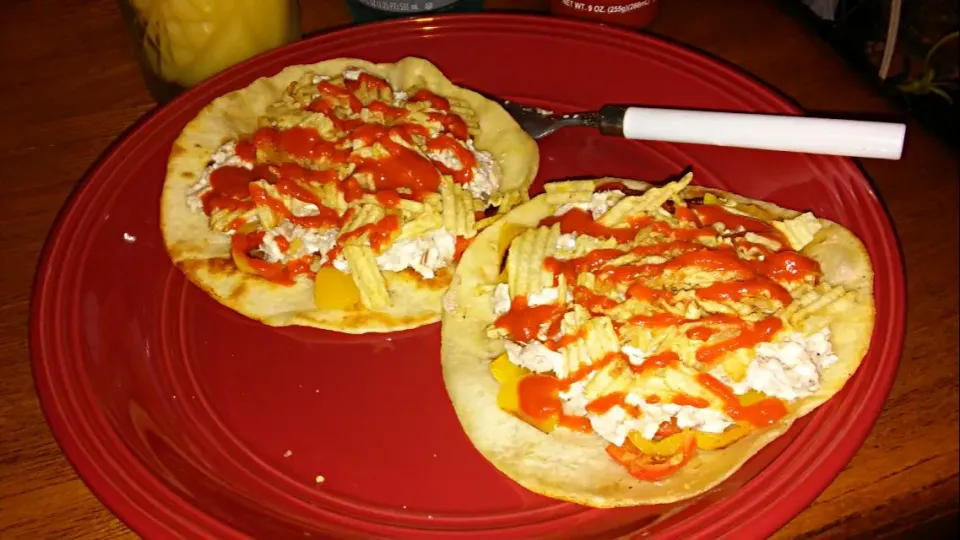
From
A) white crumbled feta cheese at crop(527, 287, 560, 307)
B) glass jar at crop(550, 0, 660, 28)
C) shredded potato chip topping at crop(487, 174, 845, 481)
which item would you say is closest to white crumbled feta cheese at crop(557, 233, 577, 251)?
shredded potato chip topping at crop(487, 174, 845, 481)

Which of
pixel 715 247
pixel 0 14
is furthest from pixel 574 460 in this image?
pixel 0 14

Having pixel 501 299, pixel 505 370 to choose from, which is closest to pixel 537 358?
pixel 505 370

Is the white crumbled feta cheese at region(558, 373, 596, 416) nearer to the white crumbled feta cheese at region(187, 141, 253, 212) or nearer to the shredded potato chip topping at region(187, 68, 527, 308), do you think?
the shredded potato chip topping at region(187, 68, 527, 308)

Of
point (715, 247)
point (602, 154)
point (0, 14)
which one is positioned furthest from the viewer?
point (0, 14)

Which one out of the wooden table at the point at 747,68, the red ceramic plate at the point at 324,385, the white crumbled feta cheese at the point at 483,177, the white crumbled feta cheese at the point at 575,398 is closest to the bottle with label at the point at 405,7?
the wooden table at the point at 747,68

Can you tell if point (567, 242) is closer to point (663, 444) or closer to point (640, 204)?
point (640, 204)

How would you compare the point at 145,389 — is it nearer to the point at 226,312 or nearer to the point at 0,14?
the point at 226,312

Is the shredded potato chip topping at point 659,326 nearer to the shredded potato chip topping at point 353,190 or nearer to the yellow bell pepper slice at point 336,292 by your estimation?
the shredded potato chip topping at point 353,190
